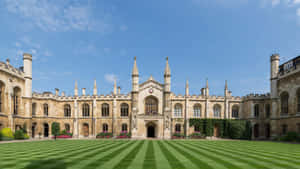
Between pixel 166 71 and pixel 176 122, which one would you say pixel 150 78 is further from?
pixel 176 122

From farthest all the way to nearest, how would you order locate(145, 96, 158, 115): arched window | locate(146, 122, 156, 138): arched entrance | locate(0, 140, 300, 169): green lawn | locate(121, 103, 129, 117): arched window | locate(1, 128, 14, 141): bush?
locate(121, 103, 129, 117): arched window, locate(145, 96, 158, 115): arched window, locate(146, 122, 156, 138): arched entrance, locate(1, 128, 14, 141): bush, locate(0, 140, 300, 169): green lawn

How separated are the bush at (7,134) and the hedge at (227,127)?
32.0 metres

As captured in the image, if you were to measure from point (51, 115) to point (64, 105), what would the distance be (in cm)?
349

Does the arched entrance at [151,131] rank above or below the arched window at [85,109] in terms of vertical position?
below

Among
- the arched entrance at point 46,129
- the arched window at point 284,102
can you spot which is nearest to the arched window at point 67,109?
the arched entrance at point 46,129

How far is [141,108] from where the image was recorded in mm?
37562

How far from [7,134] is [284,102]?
4674cm

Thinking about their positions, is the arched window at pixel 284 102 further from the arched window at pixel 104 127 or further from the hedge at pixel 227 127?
the arched window at pixel 104 127

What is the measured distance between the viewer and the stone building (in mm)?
32281

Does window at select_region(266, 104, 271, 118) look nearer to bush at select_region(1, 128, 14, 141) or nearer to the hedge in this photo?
the hedge

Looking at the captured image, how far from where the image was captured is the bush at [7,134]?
2632 centimetres

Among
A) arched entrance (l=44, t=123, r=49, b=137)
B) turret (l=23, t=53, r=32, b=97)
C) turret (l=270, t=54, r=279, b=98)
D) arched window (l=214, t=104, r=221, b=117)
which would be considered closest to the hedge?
arched window (l=214, t=104, r=221, b=117)

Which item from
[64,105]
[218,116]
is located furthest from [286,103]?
[64,105]

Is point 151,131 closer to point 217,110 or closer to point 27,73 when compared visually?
point 217,110
